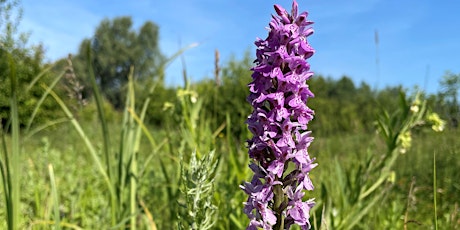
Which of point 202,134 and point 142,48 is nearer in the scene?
point 202,134

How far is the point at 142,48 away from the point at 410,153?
7320 centimetres

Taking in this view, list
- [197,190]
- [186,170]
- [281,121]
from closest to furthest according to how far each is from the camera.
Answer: [281,121] < [197,190] < [186,170]

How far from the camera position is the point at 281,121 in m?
1.13

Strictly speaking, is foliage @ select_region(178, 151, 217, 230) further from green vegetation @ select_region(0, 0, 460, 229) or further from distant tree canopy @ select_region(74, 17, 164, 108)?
distant tree canopy @ select_region(74, 17, 164, 108)

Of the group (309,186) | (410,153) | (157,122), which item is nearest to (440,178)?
(410,153)

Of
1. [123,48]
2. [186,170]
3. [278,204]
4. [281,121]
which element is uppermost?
[123,48]

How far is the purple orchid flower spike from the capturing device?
3.62ft

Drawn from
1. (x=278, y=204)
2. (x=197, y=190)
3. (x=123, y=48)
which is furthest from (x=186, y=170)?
(x=123, y=48)

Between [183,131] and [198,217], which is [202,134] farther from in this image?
[198,217]

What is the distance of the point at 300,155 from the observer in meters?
1.13

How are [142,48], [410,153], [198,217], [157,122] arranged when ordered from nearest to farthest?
[198,217] → [410,153] → [157,122] → [142,48]

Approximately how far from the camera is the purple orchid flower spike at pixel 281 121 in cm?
110

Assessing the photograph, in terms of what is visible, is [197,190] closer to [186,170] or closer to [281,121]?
[186,170]

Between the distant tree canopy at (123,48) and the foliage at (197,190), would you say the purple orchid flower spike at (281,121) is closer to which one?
the foliage at (197,190)
